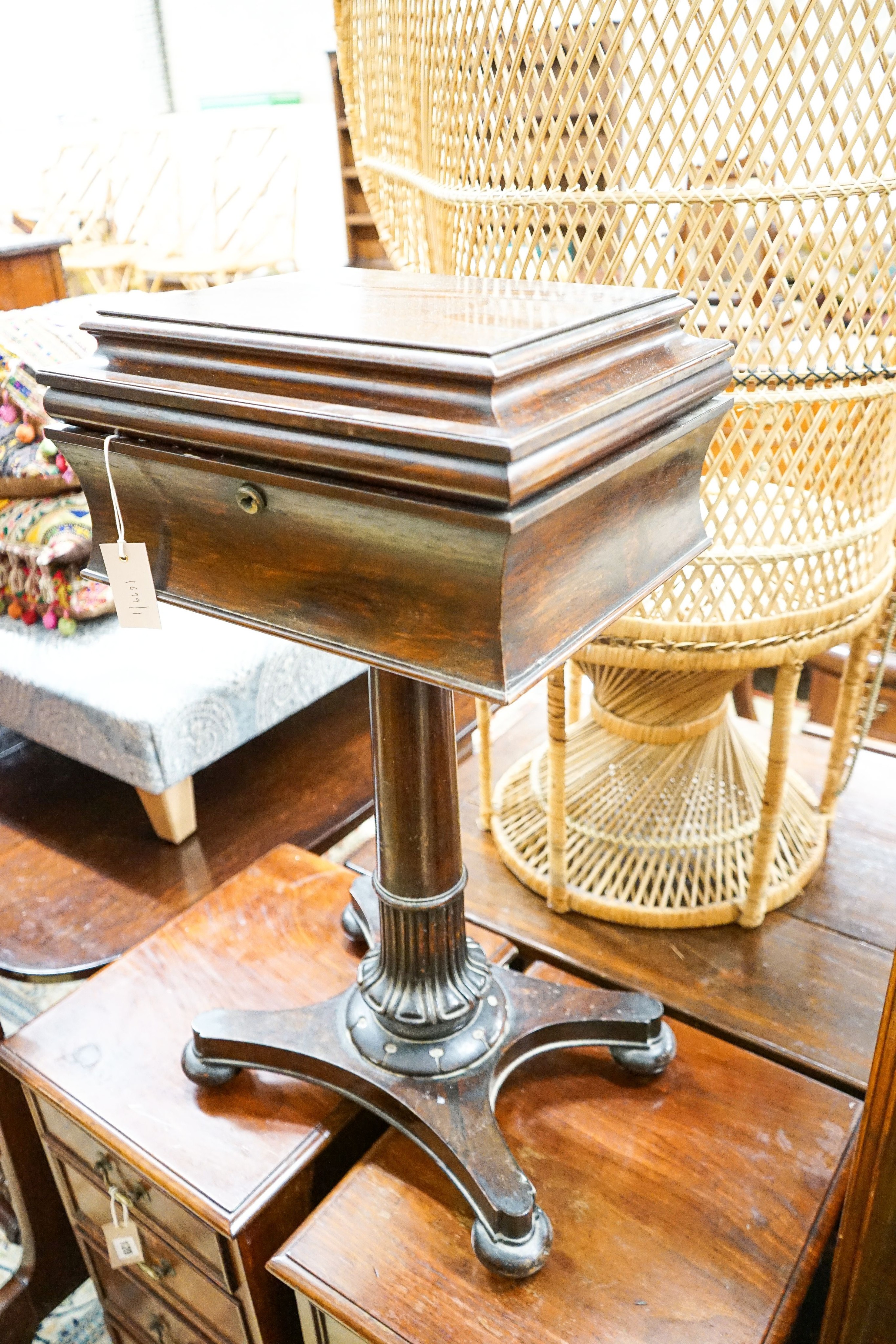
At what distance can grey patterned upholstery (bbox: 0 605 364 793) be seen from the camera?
4.16ft

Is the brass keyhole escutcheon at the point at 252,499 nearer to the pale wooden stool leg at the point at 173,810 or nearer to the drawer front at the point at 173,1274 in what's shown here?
the drawer front at the point at 173,1274

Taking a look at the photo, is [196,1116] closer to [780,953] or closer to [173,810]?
[173,810]

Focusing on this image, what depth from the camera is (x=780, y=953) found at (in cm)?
Result: 114

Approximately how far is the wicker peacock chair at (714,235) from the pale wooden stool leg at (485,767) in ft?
0.49

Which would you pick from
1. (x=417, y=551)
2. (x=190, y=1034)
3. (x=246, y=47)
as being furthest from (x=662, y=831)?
(x=246, y=47)

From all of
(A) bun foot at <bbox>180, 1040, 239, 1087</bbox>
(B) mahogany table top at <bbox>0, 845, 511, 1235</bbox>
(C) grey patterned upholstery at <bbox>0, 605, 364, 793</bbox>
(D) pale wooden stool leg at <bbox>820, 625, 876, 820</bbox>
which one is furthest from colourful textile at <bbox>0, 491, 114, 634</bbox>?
(D) pale wooden stool leg at <bbox>820, 625, 876, 820</bbox>

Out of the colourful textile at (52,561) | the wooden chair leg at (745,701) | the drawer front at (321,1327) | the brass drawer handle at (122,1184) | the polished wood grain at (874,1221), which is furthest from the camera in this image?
the wooden chair leg at (745,701)

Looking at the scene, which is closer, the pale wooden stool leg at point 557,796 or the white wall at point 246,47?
the pale wooden stool leg at point 557,796

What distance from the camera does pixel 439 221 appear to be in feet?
3.41

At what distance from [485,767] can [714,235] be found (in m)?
0.73

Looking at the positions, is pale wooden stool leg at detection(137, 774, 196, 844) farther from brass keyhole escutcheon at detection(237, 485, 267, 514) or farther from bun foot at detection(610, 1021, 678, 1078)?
brass keyhole escutcheon at detection(237, 485, 267, 514)

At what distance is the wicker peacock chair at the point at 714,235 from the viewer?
80cm

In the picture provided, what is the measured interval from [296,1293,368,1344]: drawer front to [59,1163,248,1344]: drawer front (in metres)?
0.08

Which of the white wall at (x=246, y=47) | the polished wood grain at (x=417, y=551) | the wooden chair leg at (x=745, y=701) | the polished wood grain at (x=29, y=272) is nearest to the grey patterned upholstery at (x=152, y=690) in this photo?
the polished wood grain at (x=417, y=551)
